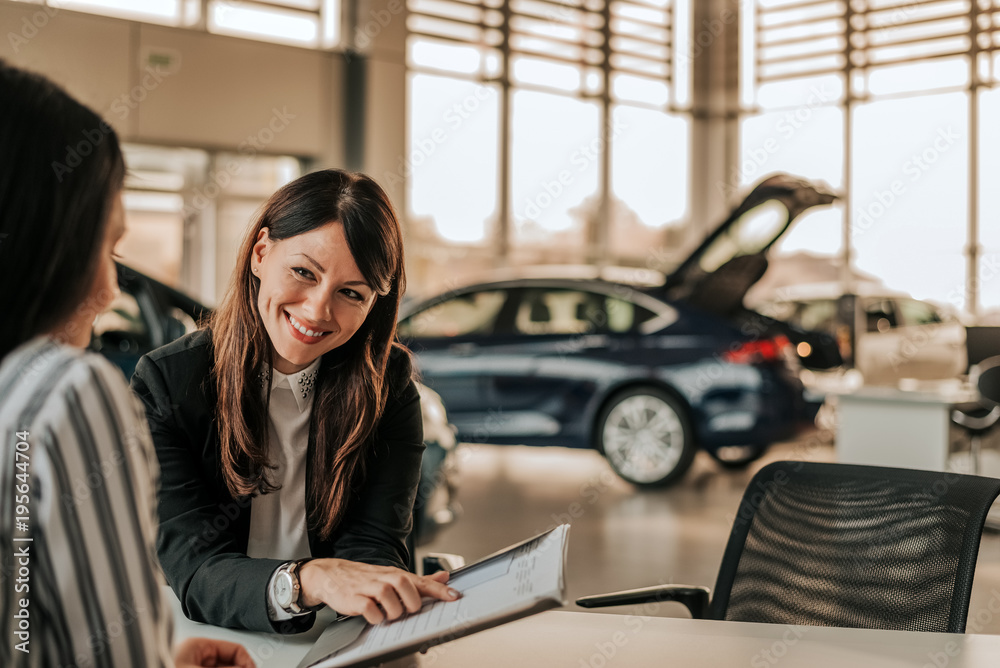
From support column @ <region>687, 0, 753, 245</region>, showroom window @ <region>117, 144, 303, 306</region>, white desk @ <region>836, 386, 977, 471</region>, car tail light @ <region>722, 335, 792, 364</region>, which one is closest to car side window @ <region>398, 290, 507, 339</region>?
car tail light @ <region>722, 335, 792, 364</region>

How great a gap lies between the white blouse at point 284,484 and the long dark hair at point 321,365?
2cm

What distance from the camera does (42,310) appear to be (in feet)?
2.16

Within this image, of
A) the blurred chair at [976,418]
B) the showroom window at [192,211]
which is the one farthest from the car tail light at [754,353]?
the showroom window at [192,211]

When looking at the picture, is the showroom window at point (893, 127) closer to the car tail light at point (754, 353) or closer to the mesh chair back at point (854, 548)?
the car tail light at point (754, 353)

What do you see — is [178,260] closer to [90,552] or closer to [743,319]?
[743,319]

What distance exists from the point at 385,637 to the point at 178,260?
29.5 ft

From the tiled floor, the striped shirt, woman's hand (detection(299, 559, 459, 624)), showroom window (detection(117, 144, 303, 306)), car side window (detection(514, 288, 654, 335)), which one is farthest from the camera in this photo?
showroom window (detection(117, 144, 303, 306))

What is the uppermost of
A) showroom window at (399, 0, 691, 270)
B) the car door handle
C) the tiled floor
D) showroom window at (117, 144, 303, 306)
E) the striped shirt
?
showroom window at (399, 0, 691, 270)

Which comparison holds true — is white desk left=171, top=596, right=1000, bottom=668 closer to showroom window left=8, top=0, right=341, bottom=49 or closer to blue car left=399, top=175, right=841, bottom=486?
blue car left=399, top=175, right=841, bottom=486

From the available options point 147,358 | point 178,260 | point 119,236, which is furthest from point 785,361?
point 178,260

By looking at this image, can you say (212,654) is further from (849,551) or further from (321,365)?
(849,551)

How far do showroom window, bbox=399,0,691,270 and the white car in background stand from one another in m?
3.55

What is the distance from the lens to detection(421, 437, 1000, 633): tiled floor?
3686 mm

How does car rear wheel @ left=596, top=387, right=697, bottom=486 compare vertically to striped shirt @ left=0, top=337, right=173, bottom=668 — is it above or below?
below
